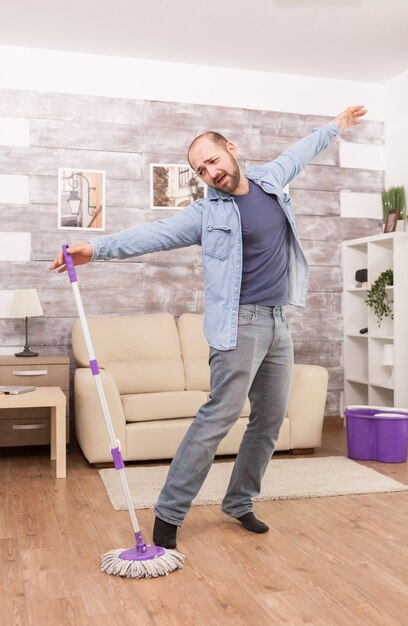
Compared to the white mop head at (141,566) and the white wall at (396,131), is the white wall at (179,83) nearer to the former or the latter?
the white wall at (396,131)

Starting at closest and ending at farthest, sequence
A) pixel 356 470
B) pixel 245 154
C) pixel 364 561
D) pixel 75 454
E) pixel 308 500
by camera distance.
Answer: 1. pixel 364 561
2. pixel 308 500
3. pixel 356 470
4. pixel 75 454
5. pixel 245 154

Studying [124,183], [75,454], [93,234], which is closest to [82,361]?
[75,454]

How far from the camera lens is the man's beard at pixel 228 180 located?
2.61m

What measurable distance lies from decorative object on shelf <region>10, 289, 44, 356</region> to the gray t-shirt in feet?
7.53

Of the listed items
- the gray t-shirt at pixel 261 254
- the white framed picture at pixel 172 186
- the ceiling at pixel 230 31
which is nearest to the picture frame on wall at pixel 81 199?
the white framed picture at pixel 172 186

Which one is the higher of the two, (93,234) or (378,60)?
(378,60)

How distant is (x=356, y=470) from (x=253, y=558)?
1548 millimetres

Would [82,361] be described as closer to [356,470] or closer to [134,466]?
[134,466]

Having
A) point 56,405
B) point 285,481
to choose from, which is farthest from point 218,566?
point 56,405

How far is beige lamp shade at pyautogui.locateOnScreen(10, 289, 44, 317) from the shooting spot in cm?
460

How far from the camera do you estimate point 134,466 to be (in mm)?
4113

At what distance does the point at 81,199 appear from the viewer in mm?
5027

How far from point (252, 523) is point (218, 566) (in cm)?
41

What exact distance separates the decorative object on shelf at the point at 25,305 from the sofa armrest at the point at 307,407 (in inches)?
65.4
